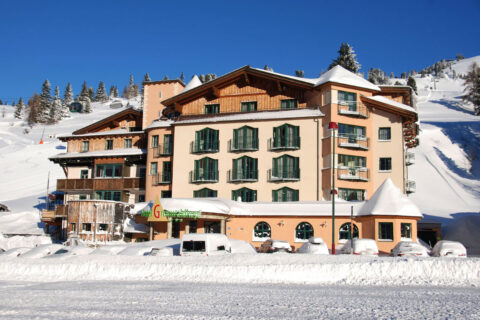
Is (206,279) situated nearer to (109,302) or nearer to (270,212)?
(109,302)

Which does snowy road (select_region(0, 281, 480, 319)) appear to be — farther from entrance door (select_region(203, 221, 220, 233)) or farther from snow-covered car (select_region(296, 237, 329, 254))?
entrance door (select_region(203, 221, 220, 233))

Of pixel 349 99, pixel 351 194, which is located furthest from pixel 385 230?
pixel 349 99

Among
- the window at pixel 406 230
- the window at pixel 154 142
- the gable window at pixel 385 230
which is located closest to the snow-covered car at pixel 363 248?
the gable window at pixel 385 230

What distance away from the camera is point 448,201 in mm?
67188

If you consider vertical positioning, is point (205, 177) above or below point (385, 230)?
above

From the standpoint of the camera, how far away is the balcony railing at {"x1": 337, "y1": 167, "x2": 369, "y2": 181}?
44.7 m

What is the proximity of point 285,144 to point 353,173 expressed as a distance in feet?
22.2

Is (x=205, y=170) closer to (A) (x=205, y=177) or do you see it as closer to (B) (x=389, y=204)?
(A) (x=205, y=177)

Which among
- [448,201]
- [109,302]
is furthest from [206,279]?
[448,201]

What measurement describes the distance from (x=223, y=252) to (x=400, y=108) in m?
25.6

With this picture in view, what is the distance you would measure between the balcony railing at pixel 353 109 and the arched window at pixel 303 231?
1116cm

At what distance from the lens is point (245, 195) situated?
1858 inches

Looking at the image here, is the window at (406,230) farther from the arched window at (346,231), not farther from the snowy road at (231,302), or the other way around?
the snowy road at (231,302)

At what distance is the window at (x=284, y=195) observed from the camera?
45781mm
